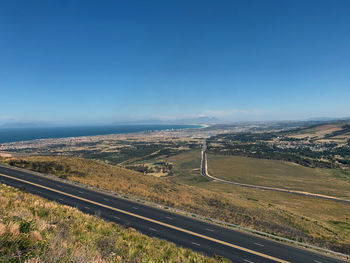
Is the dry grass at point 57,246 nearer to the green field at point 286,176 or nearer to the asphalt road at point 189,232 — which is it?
the asphalt road at point 189,232

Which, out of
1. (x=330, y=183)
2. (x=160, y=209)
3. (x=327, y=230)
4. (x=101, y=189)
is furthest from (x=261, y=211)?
(x=330, y=183)

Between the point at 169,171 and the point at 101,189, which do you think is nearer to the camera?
the point at 101,189

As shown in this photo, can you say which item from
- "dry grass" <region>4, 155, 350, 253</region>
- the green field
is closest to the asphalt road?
"dry grass" <region>4, 155, 350, 253</region>

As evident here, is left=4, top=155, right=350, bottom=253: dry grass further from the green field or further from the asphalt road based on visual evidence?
the green field

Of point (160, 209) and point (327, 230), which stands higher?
point (160, 209)

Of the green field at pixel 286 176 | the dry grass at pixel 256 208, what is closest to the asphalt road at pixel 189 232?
the dry grass at pixel 256 208

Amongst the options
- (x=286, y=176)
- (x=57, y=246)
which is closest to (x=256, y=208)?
(x=57, y=246)

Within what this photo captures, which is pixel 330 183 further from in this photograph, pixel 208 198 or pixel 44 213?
pixel 44 213

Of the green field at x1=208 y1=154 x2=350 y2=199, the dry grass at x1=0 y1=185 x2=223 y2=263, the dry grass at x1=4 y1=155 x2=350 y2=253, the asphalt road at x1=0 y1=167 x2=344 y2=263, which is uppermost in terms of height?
the dry grass at x1=0 y1=185 x2=223 y2=263
